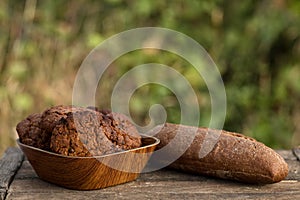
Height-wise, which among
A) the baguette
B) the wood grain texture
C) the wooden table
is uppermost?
the baguette

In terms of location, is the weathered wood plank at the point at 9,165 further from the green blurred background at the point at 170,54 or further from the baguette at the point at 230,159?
the green blurred background at the point at 170,54

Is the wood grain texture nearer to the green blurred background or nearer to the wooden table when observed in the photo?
the wooden table

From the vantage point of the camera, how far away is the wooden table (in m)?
1.28

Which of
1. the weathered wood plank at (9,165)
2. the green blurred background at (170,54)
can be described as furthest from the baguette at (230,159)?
the green blurred background at (170,54)

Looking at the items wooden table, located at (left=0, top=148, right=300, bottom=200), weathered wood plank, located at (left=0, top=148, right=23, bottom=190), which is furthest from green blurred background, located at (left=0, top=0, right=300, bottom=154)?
wooden table, located at (left=0, top=148, right=300, bottom=200)

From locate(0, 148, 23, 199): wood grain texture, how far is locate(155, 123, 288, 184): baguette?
1.30 feet

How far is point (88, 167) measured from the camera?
1.26 m

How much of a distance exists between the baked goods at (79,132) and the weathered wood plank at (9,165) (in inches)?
4.3

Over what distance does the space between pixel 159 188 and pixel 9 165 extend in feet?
1.47

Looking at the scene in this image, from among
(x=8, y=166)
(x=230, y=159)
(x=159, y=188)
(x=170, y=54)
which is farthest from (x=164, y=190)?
(x=170, y=54)

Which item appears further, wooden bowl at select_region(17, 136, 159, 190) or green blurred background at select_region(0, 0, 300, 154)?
green blurred background at select_region(0, 0, 300, 154)

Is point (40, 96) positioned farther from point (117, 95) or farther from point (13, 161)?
point (13, 161)

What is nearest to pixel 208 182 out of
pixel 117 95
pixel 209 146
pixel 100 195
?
pixel 209 146

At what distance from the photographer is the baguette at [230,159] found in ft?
4.41
